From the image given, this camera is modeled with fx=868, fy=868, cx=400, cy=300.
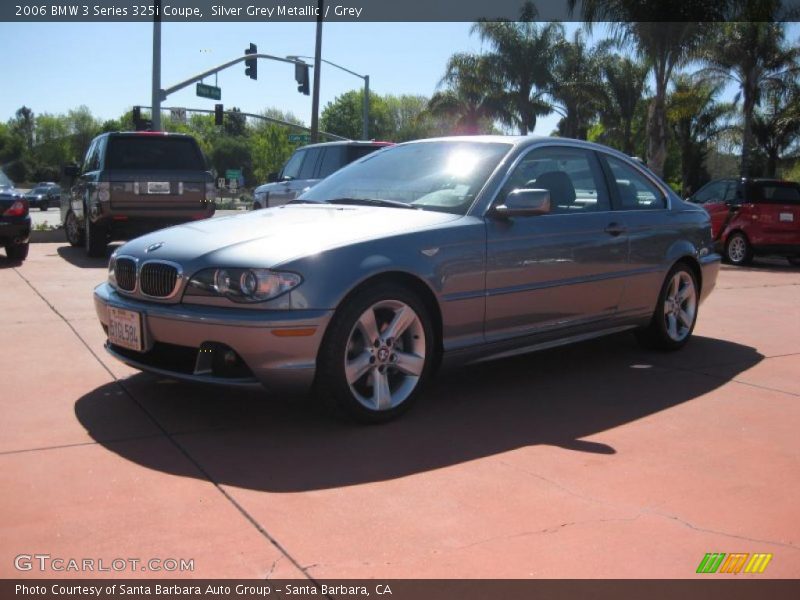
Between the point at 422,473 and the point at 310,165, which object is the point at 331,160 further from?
the point at 422,473

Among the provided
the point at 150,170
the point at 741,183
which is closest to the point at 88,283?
the point at 150,170

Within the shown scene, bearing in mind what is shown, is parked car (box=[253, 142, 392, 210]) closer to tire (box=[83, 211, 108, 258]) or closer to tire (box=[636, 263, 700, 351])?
tire (box=[83, 211, 108, 258])

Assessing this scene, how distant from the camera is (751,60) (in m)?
27.1

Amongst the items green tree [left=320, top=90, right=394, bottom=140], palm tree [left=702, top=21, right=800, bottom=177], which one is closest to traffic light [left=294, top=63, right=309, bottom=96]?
palm tree [left=702, top=21, right=800, bottom=177]

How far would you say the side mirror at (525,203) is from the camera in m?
4.84

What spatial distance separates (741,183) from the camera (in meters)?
15.0

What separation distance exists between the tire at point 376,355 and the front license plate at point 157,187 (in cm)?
805

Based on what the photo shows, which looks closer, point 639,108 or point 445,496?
point 445,496

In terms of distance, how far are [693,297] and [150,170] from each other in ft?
26.2

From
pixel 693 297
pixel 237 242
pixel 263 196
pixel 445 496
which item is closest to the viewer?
pixel 445 496
